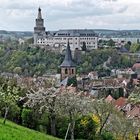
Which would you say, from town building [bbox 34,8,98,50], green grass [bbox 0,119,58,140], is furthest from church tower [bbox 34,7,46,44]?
green grass [bbox 0,119,58,140]

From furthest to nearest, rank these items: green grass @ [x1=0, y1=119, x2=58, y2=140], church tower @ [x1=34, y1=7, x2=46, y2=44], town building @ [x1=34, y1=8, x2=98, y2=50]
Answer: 1. church tower @ [x1=34, y1=7, x2=46, y2=44]
2. town building @ [x1=34, y1=8, x2=98, y2=50]
3. green grass @ [x1=0, y1=119, x2=58, y2=140]

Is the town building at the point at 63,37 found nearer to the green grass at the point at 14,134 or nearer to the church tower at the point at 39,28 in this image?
the church tower at the point at 39,28

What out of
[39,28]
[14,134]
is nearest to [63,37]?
[39,28]

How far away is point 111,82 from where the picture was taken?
313 ft

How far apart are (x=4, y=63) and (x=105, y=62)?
26763 millimetres

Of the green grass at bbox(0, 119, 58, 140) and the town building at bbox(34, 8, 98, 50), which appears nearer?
the green grass at bbox(0, 119, 58, 140)

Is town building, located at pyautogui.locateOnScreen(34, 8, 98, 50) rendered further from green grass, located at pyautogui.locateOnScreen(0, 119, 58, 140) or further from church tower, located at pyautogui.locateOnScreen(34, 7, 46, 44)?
green grass, located at pyautogui.locateOnScreen(0, 119, 58, 140)

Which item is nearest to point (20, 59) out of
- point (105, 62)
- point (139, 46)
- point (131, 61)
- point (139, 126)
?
point (105, 62)

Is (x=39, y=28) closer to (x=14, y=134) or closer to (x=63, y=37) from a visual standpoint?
(x=63, y=37)

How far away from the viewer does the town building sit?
16012 cm

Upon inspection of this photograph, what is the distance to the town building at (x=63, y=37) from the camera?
160125mm

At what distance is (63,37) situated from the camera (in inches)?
6422

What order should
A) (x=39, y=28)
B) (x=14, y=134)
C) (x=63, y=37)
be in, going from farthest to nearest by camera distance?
(x=39, y=28)
(x=63, y=37)
(x=14, y=134)

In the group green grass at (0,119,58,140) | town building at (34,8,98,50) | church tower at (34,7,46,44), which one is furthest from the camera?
church tower at (34,7,46,44)
